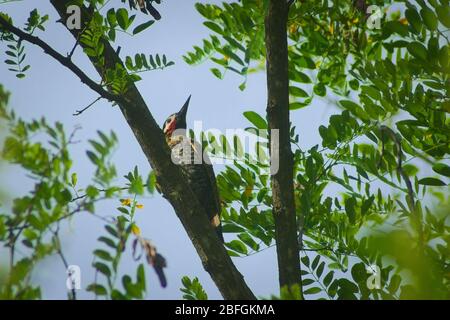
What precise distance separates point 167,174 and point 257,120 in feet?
2.03

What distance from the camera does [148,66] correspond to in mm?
3316

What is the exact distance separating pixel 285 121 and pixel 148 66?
0.67 meters

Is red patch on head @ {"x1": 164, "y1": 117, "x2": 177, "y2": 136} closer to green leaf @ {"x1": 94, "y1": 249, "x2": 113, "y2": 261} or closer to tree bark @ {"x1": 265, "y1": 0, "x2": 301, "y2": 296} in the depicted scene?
tree bark @ {"x1": 265, "y1": 0, "x2": 301, "y2": 296}

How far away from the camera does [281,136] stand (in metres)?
3.30

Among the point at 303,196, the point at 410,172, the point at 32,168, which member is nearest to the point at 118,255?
the point at 32,168

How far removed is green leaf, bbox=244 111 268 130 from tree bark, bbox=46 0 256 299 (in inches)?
21.4

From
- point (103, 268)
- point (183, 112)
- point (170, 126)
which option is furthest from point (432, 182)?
point (183, 112)

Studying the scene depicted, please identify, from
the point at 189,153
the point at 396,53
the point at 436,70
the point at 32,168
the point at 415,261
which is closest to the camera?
the point at 415,261

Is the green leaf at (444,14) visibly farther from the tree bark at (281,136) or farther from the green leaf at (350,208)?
the green leaf at (350,208)

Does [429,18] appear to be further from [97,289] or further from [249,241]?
[97,289]

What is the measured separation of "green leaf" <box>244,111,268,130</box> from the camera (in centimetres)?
371

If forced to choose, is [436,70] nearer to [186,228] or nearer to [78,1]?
[186,228]

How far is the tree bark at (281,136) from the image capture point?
327cm

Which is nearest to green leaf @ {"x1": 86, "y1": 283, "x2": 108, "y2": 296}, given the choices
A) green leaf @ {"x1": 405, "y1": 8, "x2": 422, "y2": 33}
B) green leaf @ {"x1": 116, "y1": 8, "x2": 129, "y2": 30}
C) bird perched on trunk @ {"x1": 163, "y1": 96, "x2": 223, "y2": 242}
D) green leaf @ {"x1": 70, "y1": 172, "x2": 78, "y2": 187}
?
green leaf @ {"x1": 70, "y1": 172, "x2": 78, "y2": 187}
